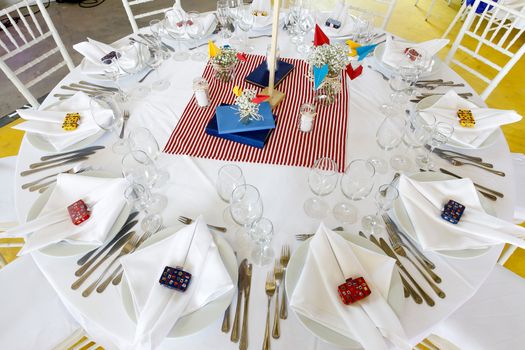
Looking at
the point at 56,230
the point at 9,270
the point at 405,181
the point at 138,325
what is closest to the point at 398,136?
the point at 405,181

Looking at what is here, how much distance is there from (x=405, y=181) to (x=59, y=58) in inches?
162

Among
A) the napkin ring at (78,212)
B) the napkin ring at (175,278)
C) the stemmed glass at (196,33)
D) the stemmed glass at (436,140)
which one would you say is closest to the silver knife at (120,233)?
the napkin ring at (78,212)

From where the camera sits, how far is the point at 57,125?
1.46m

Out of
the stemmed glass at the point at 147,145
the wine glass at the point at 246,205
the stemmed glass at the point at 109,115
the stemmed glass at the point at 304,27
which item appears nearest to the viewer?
the wine glass at the point at 246,205

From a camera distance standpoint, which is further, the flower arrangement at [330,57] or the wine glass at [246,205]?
the flower arrangement at [330,57]

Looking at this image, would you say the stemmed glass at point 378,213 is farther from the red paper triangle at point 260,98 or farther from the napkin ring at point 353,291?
the red paper triangle at point 260,98

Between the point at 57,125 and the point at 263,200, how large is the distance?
1.05m

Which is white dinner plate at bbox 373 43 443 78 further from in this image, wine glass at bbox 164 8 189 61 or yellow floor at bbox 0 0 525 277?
yellow floor at bbox 0 0 525 277

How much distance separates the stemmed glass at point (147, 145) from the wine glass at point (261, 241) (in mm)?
488

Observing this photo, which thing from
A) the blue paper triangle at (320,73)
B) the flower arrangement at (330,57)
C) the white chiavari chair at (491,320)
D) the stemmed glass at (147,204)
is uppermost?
the flower arrangement at (330,57)

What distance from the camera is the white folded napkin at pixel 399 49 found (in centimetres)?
180

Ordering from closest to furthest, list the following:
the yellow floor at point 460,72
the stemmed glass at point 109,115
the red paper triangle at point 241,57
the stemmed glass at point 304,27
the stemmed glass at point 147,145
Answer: the stemmed glass at point 147,145 < the stemmed glass at point 109,115 < the red paper triangle at point 241,57 < the stemmed glass at point 304,27 < the yellow floor at point 460,72

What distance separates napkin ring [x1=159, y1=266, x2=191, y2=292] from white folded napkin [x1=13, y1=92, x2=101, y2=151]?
85 cm

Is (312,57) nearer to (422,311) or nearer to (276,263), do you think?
(276,263)
